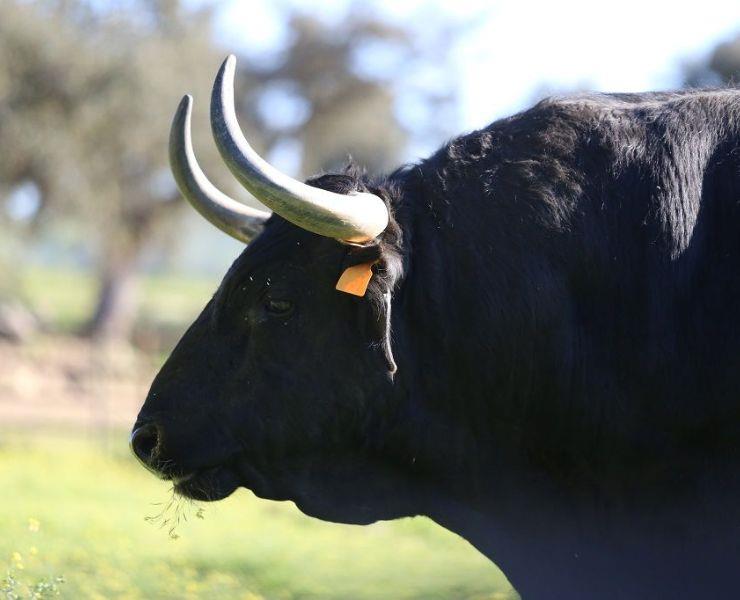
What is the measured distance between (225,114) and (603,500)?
221cm

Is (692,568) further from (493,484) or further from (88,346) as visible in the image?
(88,346)

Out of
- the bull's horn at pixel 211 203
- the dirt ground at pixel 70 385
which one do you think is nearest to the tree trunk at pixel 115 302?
the dirt ground at pixel 70 385

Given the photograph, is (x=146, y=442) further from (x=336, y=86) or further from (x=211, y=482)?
(x=336, y=86)

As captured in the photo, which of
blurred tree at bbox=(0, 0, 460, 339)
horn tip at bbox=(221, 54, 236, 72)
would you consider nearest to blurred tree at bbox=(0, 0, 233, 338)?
blurred tree at bbox=(0, 0, 460, 339)

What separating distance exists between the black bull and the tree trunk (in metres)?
36.8

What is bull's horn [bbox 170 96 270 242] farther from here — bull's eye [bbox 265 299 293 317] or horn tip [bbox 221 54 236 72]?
bull's eye [bbox 265 299 293 317]

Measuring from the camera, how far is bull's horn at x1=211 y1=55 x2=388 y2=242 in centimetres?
456

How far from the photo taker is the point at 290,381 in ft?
16.1

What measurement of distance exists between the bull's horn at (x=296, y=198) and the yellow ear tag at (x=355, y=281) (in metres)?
0.13

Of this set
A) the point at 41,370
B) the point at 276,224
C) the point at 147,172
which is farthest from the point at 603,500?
the point at 147,172

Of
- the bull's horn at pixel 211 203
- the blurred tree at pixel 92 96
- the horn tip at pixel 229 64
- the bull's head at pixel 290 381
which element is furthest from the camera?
the blurred tree at pixel 92 96

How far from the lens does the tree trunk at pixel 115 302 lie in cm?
4156

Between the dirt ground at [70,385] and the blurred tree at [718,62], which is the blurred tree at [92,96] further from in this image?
the blurred tree at [718,62]

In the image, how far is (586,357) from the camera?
188 inches
